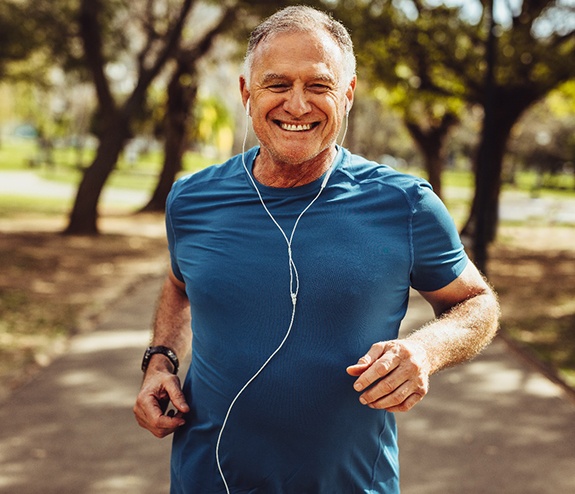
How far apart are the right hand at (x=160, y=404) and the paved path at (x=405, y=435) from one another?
2.47 metres

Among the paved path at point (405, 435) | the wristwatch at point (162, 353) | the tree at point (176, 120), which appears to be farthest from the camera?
the tree at point (176, 120)

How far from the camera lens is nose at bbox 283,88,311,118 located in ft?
7.25

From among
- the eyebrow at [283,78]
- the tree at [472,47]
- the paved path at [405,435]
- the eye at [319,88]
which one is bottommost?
the paved path at [405,435]

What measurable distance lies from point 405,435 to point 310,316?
3.83 meters

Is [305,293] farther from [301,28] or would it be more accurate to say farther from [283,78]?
[301,28]

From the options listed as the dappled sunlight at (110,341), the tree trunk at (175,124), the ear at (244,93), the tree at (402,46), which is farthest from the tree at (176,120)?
the ear at (244,93)

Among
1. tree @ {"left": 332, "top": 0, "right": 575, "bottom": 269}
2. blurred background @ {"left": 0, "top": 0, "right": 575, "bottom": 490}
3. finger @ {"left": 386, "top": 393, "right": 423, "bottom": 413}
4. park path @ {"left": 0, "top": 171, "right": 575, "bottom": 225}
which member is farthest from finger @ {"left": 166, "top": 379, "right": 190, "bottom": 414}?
park path @ {"left": 0, "top": 171, "right": 575, "bottom": 225}

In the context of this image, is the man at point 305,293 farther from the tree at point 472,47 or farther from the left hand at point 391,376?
the tree at point 472,47

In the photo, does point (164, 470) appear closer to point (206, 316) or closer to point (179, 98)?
point (206, 316)

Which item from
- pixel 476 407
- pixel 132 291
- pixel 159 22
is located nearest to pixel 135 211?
pixel 159 22

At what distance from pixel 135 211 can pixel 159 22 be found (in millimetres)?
5806

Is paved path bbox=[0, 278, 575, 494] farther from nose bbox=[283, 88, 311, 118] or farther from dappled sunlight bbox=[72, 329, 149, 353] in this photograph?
nose bbox=[283, 88, 311, 118]

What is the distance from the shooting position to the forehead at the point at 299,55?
2.20 meters

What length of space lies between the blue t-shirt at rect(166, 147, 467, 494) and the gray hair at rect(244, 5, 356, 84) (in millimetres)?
344
